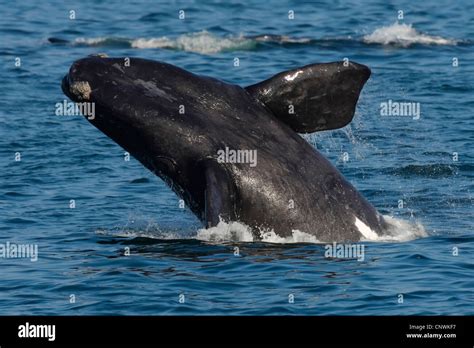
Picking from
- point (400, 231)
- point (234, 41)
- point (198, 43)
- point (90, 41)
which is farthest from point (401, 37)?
point (400, 231)

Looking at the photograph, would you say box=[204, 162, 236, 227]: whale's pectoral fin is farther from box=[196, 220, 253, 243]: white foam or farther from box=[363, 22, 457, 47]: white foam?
box=[363, 22, 457, 47]: white foam

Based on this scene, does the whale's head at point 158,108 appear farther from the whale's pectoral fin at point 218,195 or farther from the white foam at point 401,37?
the white foam at point 401,37

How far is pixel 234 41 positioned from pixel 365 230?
2547cm

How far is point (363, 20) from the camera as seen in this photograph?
1973 inches

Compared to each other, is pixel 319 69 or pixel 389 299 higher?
pixel 319 69

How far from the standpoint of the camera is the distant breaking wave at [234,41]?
43.0 metres

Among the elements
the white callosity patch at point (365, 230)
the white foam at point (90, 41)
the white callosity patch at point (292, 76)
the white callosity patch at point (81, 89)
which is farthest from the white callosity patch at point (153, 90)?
the white foam at point (90, 41)

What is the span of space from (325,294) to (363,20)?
34.3 meters

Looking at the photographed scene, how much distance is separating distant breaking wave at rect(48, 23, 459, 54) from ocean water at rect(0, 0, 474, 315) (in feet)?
0.35

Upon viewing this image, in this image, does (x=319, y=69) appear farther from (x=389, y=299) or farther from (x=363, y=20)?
(x=363, y=20)

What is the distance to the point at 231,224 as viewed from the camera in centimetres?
1812

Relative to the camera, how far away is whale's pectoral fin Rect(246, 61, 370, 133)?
18234 mm

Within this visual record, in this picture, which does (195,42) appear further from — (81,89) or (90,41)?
(81,89)

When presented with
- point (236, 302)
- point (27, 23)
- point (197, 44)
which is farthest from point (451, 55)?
point (236, 302)
